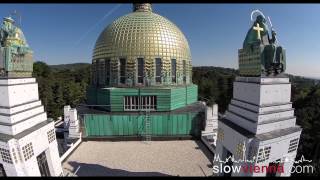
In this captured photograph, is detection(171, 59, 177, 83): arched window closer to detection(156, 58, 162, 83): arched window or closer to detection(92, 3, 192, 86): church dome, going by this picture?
detection(92, 3, 192, 86): church dome

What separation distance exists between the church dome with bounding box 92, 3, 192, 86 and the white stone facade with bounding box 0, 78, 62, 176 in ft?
35.8

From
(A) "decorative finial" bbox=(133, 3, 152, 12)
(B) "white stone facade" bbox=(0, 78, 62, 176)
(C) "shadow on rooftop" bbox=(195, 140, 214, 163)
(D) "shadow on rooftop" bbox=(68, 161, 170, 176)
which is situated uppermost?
(A) "decorative finial" bbox=(133, 3, 152, 12)

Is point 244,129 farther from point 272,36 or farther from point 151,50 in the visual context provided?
point 151,50

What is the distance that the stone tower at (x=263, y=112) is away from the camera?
37.0 feet

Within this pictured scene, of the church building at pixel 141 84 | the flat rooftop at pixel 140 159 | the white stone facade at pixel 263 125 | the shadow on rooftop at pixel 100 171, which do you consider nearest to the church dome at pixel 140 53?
the church building at pixel 141 84

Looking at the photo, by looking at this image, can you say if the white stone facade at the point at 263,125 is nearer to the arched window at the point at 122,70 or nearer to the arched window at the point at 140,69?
the arched window at the point at 140,69

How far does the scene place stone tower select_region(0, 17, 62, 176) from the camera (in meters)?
11.6

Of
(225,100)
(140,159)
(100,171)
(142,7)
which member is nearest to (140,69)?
(142,7)

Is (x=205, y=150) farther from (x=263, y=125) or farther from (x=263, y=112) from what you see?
(x=263, y=112)

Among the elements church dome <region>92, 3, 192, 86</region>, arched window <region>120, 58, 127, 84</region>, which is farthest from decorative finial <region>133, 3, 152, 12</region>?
arched window <region>120, 58, 127, 84</region>

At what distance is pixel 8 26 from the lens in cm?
1277

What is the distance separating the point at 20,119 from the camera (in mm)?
12203

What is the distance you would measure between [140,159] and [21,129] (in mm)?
7629

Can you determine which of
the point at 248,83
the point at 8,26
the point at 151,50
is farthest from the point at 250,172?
the point at 151,50
